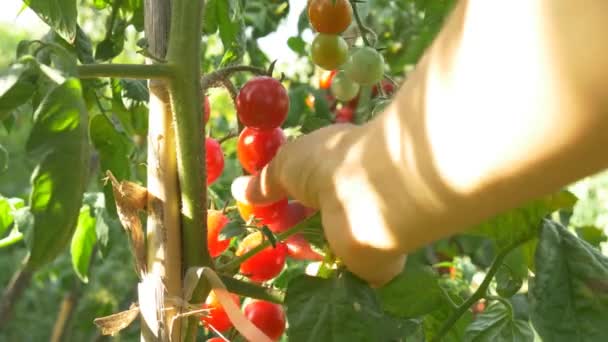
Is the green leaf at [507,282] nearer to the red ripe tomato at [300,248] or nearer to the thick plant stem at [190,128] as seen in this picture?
the red ripe tomato at [300,248]

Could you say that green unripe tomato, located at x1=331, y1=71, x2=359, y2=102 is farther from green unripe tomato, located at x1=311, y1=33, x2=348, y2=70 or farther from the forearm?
the forearm

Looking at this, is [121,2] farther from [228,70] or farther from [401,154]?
[401,154]

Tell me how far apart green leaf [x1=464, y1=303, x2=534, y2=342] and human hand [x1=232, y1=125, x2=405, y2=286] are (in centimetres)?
13

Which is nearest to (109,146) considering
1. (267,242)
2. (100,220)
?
(100,220)

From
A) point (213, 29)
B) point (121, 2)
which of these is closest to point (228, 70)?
point (213, 29)

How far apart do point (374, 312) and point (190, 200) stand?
0.18 m

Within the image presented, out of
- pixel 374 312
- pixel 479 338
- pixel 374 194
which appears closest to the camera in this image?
pixel 374 194

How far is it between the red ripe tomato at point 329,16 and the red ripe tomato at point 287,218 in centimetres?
22

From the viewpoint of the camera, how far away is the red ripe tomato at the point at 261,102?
0.76 metres

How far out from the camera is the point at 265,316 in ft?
2.80

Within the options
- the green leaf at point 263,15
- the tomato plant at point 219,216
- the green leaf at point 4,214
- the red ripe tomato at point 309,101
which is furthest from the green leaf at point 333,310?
the red ripe tomato at point 309,101

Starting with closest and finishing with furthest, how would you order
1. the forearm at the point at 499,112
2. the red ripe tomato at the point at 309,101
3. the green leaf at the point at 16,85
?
the forearm at the point at 499,112 < the green leaf at the point at 16,85 < the red ripe tomato at the point at 309,101

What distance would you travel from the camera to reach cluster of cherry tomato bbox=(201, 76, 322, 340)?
759 millimetres

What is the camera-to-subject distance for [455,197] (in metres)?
0.48
